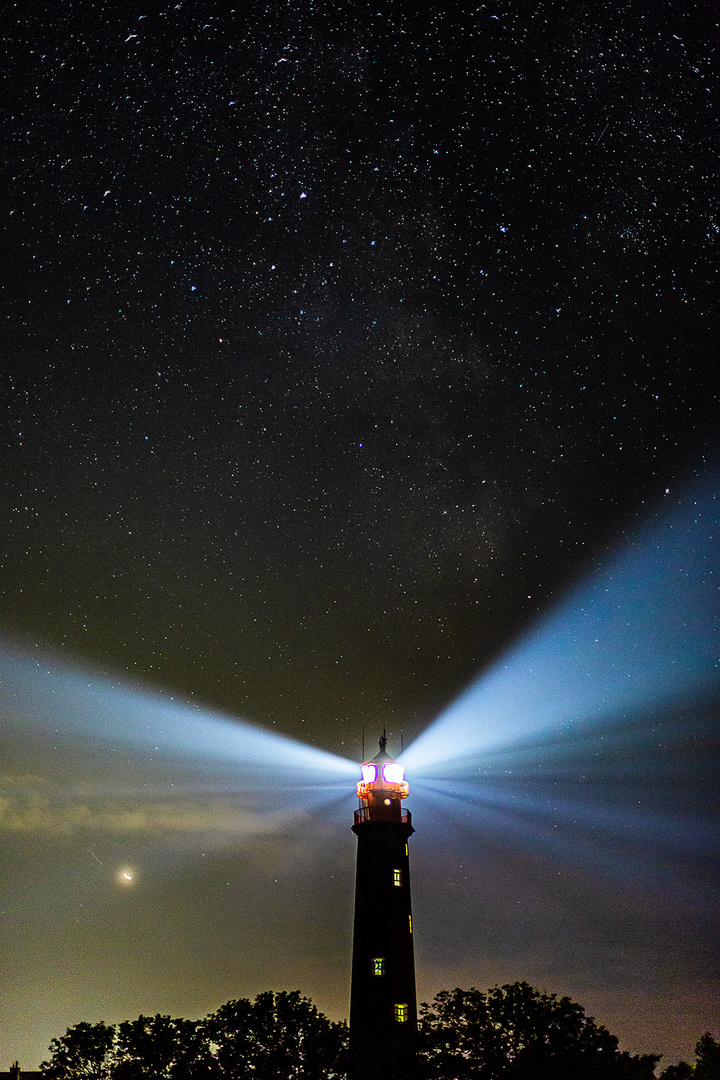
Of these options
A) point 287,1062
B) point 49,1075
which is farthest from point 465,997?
point 49,1075

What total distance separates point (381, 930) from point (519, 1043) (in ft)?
40.0

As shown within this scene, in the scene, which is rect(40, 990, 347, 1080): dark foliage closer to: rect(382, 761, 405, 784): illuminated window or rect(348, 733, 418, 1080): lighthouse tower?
rect(348, 733, 418, 1080): lighthouse tower

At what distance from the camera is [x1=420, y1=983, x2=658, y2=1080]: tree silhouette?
28.8m

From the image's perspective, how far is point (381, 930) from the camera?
41188 millimetres

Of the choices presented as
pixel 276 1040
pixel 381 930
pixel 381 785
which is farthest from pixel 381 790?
pixel 276 1040

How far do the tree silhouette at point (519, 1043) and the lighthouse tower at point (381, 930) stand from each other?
6257 mm

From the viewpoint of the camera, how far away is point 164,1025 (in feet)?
127

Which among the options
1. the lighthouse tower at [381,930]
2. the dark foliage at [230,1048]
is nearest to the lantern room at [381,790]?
the lighthouse tower at [381,930]

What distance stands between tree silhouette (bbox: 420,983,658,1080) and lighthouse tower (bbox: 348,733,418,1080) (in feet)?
20.5

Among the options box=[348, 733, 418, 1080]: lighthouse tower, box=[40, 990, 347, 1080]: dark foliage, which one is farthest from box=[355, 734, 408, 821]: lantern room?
box=[40, 990, 347, 1080]: dark foliage

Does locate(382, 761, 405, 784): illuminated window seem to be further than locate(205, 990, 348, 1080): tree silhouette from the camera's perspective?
Yes

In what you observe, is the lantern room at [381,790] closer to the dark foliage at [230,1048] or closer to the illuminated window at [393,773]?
the illuminated window at [393,773]

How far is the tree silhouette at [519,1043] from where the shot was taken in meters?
28.8

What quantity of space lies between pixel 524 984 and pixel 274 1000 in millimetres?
11958
